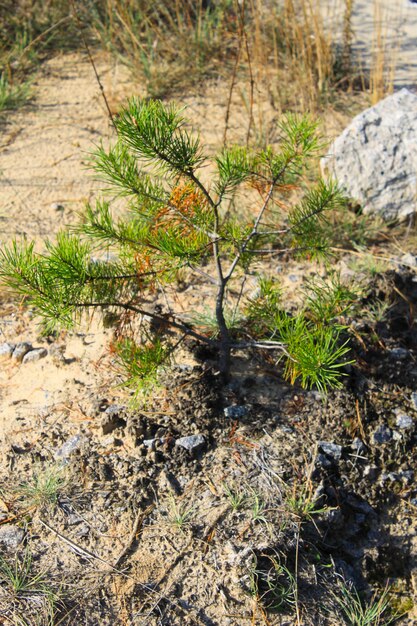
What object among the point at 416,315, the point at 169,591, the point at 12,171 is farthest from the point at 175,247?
the point at 12,171

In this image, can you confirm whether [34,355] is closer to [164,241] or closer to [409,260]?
[164,241]

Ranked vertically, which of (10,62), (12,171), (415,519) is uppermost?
(10,62)

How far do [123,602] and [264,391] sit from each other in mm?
1029

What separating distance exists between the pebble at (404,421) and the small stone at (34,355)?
5.17ft

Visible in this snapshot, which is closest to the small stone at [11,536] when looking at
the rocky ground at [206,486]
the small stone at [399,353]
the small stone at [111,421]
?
the rocky ground at [206,486]

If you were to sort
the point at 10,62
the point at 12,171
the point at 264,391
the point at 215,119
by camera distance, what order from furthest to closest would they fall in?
the point at 10,62 → the point at 215,119 → the point at 12,171 → the point at 264,391

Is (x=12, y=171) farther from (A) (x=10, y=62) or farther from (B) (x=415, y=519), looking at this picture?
(B) (x=415, y=519)

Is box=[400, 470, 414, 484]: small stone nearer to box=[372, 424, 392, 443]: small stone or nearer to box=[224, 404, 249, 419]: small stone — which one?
box=[372, 424, 392, 443]: small stone

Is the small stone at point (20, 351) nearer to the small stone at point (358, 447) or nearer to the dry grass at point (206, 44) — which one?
the small stone at point (358, 447)

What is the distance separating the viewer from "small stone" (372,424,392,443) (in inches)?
115

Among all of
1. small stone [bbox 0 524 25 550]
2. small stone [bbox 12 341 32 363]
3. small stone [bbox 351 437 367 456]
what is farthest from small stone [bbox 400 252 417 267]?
small stone [bbox 0 524 25 550]

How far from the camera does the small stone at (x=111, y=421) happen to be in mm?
2788

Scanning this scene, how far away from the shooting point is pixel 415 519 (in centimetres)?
280

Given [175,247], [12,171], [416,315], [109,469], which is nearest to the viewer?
[175,247]
